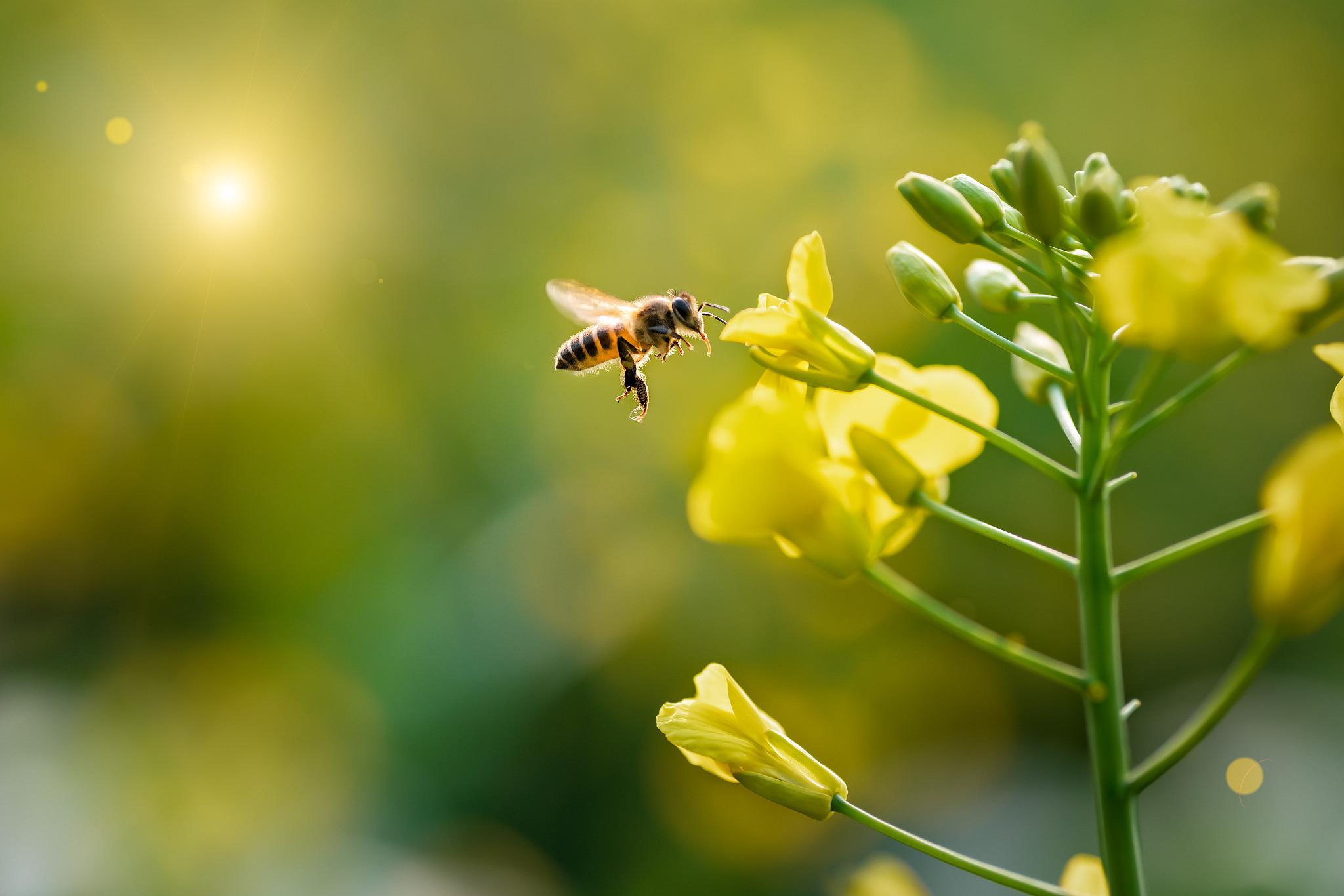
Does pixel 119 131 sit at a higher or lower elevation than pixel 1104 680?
higher

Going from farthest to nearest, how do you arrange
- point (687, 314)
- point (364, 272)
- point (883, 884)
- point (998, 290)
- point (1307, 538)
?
point (364, 272) → point (687, 314) → point (883, 884) → point (998, 290) → point (1307, 538)

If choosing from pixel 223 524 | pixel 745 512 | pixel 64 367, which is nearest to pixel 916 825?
pixel 745 512

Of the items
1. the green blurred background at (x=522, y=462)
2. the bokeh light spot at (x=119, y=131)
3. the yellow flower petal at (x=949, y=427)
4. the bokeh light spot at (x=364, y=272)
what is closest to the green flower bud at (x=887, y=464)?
the yellow flower petal at (x=949, y=427)

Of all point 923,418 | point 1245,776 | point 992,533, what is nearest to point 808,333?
point 923,418

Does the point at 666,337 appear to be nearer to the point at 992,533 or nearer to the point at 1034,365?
the point at 1034,365

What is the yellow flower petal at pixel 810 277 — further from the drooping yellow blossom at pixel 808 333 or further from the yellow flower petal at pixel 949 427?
the yellow flower petal at pixel 949 427

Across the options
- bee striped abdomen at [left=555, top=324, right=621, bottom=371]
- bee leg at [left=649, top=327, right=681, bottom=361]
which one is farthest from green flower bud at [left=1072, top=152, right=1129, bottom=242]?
bee striped abdomen at [left=555, top=324, right=621, bottom=371]

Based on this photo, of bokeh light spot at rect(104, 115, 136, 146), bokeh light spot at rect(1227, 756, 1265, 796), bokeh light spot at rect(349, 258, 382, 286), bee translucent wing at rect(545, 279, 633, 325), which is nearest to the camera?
bee translucent wing at rect(545, 279, 633, 325)

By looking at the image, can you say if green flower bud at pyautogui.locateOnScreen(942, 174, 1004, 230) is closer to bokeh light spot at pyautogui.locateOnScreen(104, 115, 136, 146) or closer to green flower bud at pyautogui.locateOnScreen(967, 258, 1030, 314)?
green flower bud at pyautogui.locateOnScreen(967, 258, 1030, 314)
